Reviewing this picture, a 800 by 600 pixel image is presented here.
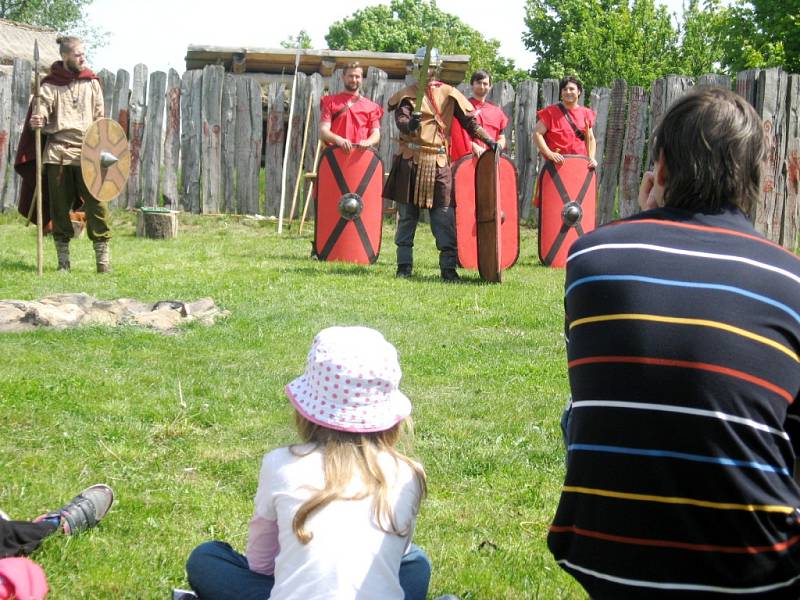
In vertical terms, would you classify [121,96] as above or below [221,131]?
above

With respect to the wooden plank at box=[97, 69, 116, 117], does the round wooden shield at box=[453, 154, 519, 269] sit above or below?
below

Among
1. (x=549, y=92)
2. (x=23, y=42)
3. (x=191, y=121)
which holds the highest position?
(x=23, y=42)

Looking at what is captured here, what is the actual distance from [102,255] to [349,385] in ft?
22.5

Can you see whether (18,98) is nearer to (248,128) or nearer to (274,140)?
(248,128)

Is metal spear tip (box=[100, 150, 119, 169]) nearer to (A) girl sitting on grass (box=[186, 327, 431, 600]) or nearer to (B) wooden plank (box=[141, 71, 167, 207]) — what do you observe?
(B) wooden plank (box=[141, 71, 167, 207])

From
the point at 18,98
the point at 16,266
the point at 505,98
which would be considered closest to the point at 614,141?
the point at 505,98

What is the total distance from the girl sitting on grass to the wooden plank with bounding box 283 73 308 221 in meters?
11.5

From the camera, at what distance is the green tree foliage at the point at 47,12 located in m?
48.5

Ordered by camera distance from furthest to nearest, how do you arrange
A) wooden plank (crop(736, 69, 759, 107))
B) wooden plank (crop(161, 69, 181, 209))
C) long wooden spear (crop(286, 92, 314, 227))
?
wooden plank (crop(161, 69, 181, 209)), long wooden spear (crop(286, 92, 314, 227)), wooden plank (crop(736, 69, 759, 107))

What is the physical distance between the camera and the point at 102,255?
28.5ft

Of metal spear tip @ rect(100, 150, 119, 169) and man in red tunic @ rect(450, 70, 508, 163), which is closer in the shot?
metal spear tip @ rect(100, 150, 119, 169)

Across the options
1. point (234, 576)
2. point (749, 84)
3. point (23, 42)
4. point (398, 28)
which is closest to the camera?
point (234, 576)

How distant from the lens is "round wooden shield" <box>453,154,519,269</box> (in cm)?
923

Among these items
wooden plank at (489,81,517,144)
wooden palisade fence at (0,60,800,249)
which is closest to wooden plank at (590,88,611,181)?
wooden palisade fence at (0,60,800,249)
